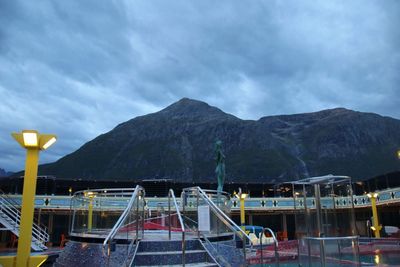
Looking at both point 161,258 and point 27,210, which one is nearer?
point 27,210

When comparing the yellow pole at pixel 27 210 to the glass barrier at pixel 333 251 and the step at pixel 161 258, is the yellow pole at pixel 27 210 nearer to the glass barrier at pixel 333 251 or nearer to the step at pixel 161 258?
the step at pixel 161 258

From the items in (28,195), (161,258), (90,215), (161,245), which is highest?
(28,195)

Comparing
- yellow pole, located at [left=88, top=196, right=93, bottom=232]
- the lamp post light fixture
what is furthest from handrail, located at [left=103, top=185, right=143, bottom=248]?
yellow pole, located at [left=88, top=196, right=93, bottom=232]

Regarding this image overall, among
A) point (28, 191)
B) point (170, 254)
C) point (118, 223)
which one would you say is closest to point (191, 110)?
point (170, 254)

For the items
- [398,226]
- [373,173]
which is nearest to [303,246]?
[398,226]

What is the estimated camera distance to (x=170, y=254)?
24.9 ft

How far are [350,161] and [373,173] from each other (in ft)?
39.1

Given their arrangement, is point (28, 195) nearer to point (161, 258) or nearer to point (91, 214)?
point (161, 258)

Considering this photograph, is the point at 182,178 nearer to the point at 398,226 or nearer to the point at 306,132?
the point at 306,132

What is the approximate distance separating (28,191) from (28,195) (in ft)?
0.26

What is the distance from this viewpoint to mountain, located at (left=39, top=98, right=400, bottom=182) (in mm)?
112812

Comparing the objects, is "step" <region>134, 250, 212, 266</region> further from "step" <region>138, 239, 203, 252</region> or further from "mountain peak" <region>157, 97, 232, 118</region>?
"mountain peak" <region>157, 97, 232, 118</region>

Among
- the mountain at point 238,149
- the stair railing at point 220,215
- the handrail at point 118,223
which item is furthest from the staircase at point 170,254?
the mountain at point 238,149

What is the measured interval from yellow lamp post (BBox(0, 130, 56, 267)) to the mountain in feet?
328
